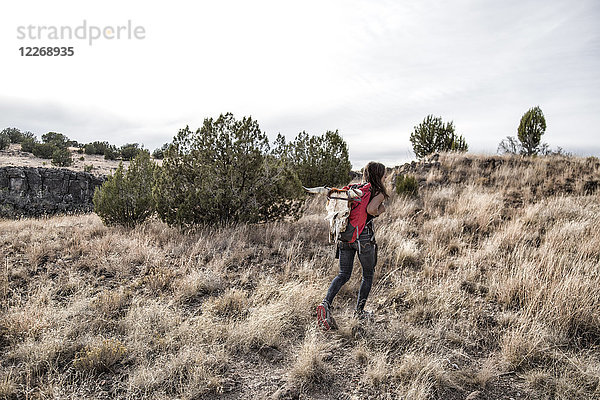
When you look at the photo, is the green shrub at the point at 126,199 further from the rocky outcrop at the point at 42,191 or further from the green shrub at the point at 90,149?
the green shrub at the point at 90,149

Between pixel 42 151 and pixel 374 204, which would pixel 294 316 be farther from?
pixel 42 151

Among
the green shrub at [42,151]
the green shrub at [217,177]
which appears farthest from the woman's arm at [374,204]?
the green shrub at [42,151]

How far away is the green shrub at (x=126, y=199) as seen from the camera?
29.3 ft

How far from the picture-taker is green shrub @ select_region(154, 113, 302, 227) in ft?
23.1

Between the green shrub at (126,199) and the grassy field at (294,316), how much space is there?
6.44 feet

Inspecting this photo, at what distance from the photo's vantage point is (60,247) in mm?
6188

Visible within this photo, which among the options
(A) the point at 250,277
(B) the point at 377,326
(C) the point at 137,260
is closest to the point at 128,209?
(C) the point at 137,260

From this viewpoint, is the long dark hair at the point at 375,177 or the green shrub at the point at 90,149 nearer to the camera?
the long dark hair at the point at 375,177

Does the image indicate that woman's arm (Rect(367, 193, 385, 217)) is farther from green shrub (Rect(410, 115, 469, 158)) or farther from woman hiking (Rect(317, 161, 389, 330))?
green shrub (Rect(410, 115, 469, 158))

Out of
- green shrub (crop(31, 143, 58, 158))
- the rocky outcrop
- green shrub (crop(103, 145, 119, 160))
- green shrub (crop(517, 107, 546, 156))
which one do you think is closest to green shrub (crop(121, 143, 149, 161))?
green shrub (crop(103, 145, 119, 160))

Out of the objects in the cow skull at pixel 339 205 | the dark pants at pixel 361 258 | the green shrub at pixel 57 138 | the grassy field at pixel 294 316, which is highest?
the green shrub at pixel 57 138

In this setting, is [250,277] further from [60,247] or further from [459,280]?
[60,247]

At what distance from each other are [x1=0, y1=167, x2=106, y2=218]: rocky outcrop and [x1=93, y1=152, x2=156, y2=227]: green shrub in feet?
37.3

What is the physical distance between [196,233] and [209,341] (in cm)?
388
